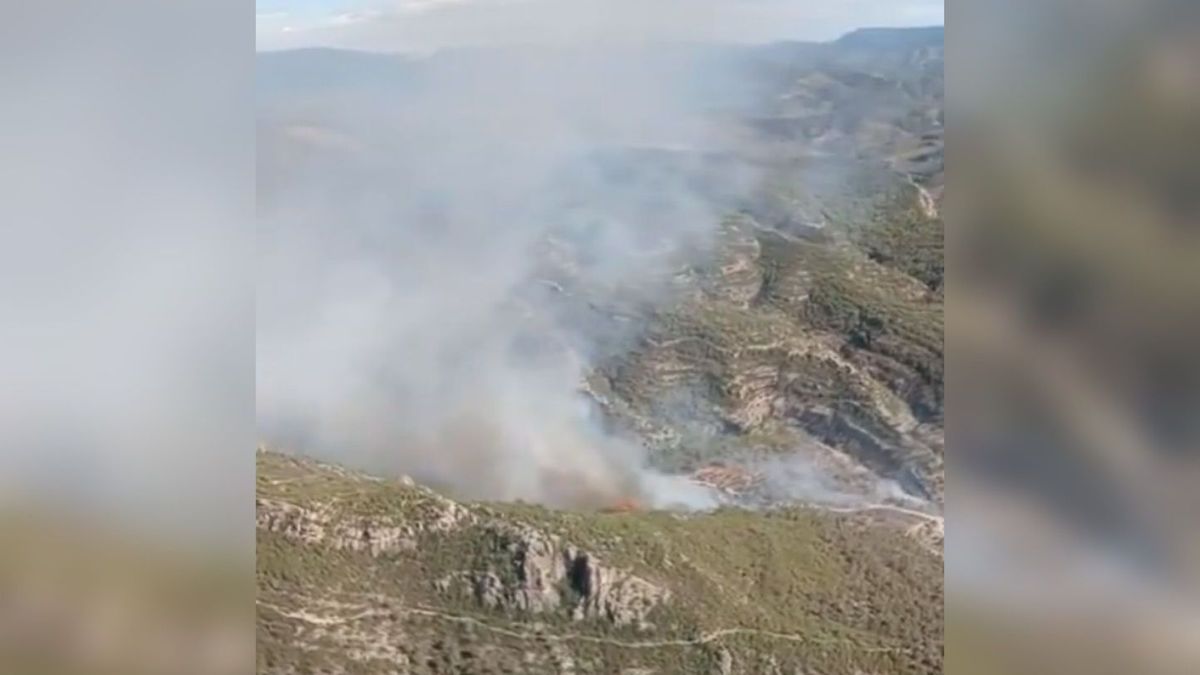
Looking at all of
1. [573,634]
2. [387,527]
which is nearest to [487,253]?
[387,527]

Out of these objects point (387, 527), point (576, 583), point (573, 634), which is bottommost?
point (573, 634)

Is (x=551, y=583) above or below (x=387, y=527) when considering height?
below

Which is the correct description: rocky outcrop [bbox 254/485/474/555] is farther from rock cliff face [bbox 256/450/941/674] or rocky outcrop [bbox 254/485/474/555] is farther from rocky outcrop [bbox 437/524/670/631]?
rocky outcrop [bbox 437/524/670/631]

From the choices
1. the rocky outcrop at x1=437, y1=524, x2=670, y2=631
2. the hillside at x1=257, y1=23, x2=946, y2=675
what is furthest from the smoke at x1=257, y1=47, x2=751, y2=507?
the rocky outcrop at x1=437, y1=524, x2=670, y2=631

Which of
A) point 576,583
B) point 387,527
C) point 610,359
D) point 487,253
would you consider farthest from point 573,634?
point 487,253

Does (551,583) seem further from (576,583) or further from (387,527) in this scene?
(387,527)

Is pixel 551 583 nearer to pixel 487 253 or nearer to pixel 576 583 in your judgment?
pixel 576 583

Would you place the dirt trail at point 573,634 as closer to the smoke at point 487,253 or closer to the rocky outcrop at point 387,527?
the rocky outcrop at point 387,527

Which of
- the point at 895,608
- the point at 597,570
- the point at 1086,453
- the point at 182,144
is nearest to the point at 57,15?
the point at 182,144

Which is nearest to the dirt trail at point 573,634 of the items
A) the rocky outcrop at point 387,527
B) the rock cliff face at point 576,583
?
the rock cliff face at point 576,583
